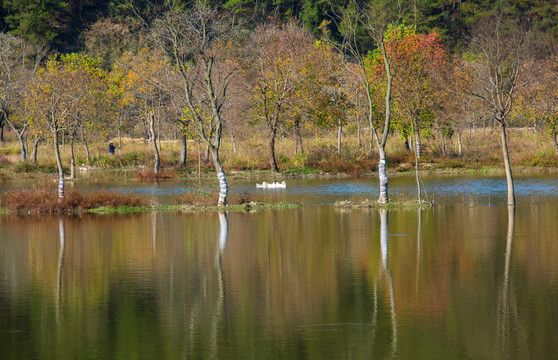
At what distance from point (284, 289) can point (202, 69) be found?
207 feet

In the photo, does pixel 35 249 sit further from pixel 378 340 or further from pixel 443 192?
pixel 443 192

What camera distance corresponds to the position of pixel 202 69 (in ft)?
263

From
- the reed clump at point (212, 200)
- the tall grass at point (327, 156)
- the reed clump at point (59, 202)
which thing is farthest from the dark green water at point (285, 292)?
the tall grass at point (327, 156)

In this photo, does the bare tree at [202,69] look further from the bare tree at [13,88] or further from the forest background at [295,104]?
the bare tree at [13,88]

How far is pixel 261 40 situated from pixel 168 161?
15.7 meters

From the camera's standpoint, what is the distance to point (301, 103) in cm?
7006

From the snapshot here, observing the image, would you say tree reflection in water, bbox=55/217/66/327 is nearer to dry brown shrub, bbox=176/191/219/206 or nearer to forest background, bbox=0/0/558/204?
A: dry brown shrub, bbox=176/191/219/206

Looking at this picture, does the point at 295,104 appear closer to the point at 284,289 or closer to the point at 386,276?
the point at 386,276

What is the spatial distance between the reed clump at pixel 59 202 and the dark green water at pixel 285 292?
809cm

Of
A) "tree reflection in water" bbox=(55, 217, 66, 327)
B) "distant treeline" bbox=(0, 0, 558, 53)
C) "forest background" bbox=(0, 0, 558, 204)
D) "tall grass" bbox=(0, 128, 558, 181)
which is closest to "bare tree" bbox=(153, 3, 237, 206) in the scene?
"forest background" bbox=(0, 0, 558, 204)

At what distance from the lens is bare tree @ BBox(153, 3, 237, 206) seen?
40.8m

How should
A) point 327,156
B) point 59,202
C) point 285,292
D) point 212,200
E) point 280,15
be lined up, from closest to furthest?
point 285,292
point 59,202
point 212,200
point 327,156
point 280,15

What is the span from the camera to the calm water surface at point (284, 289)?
14.3 meters

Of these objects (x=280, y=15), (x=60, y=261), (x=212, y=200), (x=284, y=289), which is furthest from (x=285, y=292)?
(x=280, y=15)
